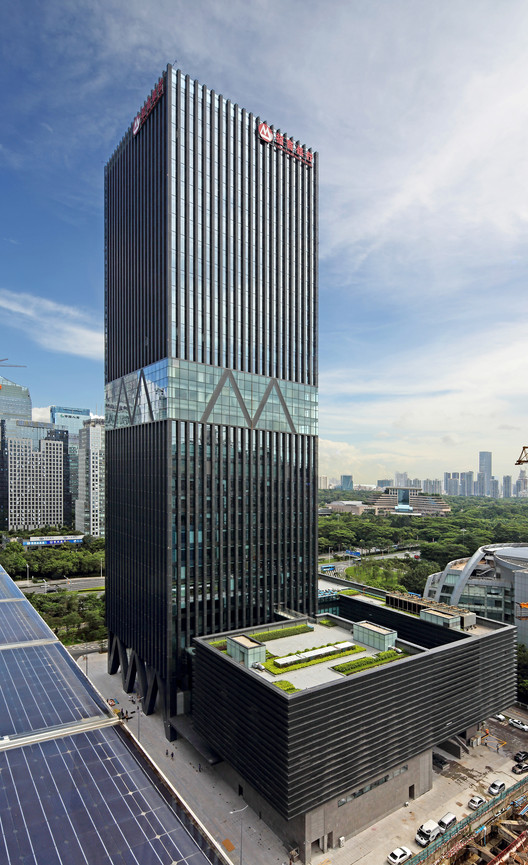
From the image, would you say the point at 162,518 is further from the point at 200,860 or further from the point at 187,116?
the point at 187,116

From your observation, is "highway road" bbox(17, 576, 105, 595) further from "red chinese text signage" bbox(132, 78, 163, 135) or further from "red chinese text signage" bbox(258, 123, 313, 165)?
"red chinese text signage" bbox(258, 123, 313, 165)

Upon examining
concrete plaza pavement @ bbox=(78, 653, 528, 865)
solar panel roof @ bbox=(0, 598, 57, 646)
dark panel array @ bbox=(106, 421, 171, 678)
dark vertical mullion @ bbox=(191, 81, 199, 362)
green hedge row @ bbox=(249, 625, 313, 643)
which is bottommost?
concrete plaza pavement @ bbox=(78, 653, 528, 865)

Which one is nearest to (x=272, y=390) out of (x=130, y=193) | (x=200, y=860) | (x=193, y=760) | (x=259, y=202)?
(x=259, y=202)

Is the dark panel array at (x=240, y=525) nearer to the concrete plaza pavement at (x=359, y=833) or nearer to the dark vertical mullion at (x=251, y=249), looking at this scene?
the dark vertical mullion at (x=251, y=249)

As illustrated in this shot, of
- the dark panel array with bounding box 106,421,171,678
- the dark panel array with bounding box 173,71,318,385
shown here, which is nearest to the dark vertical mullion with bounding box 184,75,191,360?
the dark panel array with bounding box 173,71,318,385

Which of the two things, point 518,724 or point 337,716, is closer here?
point 337,716

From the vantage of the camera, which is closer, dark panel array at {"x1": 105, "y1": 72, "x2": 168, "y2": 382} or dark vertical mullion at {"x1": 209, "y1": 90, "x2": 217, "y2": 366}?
dark panel array at {"x1": 105, "y1": 72, "x2": 168, "y2": 382}

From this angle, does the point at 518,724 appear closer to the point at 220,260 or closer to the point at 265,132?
the point at 220,260

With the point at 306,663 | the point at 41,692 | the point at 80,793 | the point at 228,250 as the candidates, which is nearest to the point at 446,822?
the point at 306,663
